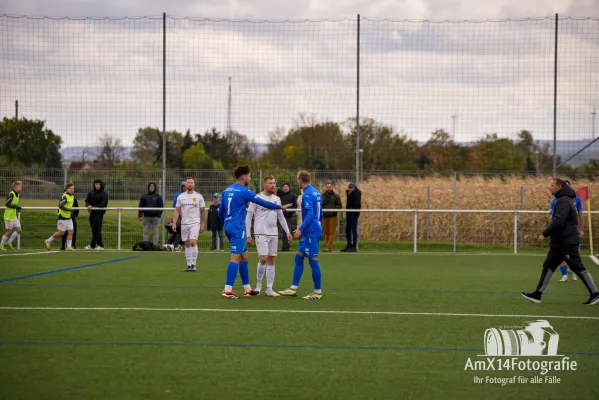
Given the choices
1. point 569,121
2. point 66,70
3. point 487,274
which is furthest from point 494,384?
point 66,70

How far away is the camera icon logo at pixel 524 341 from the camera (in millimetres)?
8133

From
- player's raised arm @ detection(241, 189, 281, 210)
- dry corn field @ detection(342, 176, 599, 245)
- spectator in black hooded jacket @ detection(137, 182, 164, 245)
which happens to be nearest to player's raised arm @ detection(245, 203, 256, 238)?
player's raised arm @ detection(241, 189, 281, 210)

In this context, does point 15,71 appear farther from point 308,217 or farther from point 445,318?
point 445,318

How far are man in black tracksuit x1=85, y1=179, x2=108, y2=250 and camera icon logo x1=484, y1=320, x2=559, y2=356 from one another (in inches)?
685

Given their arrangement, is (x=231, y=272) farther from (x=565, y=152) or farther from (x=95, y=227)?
(x=565, y=152)

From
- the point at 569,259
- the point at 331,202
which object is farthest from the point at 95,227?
the point at 569,259

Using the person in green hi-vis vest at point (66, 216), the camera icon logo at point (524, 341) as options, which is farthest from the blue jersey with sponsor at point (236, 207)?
the person in green hi-vis vest at point (66, 216)

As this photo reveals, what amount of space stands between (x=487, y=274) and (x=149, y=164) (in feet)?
50.9

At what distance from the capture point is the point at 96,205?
25031 millimetres

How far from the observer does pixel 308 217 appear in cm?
1251

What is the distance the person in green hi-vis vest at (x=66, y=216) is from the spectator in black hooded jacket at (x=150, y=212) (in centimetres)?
206

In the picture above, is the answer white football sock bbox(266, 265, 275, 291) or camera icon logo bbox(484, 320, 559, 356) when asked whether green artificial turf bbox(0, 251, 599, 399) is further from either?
white football sock bbox(266, 265, 275, 291)

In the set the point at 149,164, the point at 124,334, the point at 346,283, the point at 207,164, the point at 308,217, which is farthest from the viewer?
the point at 207,164

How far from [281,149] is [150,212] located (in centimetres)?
1475
